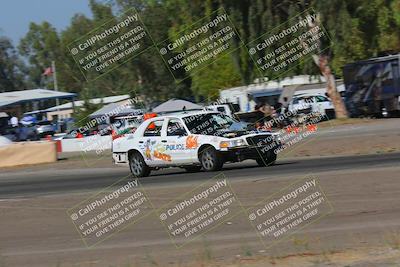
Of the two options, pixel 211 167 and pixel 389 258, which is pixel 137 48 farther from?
pixel 389 258

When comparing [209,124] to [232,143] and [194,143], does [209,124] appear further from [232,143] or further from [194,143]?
[232,143]

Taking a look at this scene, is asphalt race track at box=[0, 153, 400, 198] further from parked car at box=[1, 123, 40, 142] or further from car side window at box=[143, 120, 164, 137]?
parked car at box=[1, 123, 40, 142]

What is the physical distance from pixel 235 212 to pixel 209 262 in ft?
13.8

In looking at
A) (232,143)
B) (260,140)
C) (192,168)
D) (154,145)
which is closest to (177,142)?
(154,145)

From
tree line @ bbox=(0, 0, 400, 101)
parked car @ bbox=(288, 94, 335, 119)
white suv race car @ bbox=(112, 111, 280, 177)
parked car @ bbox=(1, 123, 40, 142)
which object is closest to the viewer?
white suv race car @ bbox=(112, 111, 280, 177)

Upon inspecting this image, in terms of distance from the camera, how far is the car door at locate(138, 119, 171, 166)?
68.3 feet

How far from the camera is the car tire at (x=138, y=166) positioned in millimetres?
21312

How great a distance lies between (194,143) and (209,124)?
0.65 m

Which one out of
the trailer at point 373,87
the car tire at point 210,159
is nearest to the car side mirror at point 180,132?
the car tire at point 210,159

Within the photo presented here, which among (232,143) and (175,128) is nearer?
(232,143)

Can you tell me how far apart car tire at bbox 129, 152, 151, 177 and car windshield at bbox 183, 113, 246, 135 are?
1.77 meters

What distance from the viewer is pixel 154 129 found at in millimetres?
21109

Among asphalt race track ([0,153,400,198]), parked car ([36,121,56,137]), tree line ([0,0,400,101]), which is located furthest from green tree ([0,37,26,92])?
asphalt race track ([0,153,400,198])

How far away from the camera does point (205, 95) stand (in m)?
64.3
